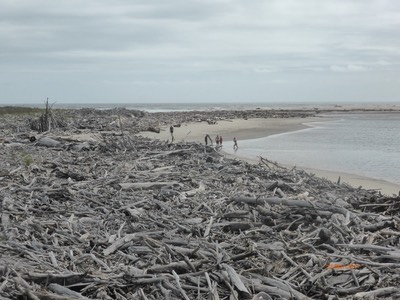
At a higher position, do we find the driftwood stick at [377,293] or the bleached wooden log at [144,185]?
the bleached wooden log at [144,185]

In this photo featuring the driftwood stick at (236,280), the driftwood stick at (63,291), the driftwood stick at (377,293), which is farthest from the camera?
the driftwood stick at (377,293)

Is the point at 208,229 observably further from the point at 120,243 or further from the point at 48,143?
the point at 48,143

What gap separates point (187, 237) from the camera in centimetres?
707

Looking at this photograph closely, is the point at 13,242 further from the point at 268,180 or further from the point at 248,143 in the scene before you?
the point at 248,143

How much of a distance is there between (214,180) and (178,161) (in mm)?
2724

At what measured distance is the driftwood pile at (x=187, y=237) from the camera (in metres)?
5.43

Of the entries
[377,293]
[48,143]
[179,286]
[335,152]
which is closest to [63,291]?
[179,286]

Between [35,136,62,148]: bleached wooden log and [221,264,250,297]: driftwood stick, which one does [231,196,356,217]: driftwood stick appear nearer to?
[221,264,250,297]: driftwood stick

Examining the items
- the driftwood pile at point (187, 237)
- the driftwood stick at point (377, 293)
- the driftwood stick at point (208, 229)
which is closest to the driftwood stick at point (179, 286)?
the driftwood pile at point (187, 237)

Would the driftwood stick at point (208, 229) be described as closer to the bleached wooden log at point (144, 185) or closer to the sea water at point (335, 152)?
the bleached wooden log at point (144, 185)

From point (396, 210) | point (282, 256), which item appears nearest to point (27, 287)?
point (282, 256)

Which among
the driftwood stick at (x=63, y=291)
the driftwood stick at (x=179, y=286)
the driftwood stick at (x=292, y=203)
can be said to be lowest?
the driftwood stick at (x=179, y=286)

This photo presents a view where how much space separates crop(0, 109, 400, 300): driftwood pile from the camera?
5434 millimetres

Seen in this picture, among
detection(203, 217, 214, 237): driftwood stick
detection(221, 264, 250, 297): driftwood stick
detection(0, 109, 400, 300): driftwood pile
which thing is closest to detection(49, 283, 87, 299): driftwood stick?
detection(0, 109, 400, 300): driftwood pile
